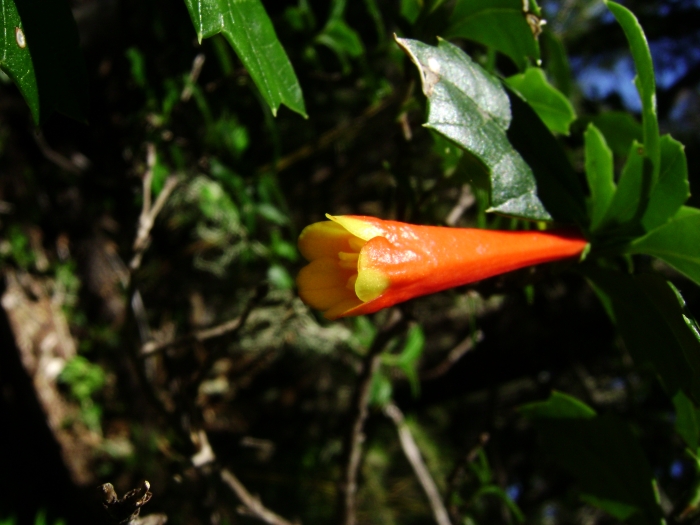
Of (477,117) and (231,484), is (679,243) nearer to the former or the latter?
(477,117)

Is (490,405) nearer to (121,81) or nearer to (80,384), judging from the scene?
(121,81)

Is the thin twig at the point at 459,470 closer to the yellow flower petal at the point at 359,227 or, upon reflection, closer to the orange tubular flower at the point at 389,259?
the orange tubular flower at the point at 389,259

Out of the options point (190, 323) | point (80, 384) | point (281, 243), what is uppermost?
point (281, 243)

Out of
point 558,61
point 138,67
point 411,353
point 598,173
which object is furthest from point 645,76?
point 411,353

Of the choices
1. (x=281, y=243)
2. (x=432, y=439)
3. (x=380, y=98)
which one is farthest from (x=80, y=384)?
(x=380, y=98)

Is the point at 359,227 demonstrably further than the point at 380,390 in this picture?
No

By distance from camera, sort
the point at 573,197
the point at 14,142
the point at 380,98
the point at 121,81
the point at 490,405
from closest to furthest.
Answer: the point at 573,197, the point at 490,405, the point at 380,98, the point at 121,81, the point at 14,142

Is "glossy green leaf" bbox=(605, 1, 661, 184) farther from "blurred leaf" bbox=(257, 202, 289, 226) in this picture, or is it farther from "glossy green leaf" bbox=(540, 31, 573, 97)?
"blurred leaf" bbox=(257, 202, 289, 226)

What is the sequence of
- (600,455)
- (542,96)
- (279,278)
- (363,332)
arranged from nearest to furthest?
1. (542,96)
2. (600,455)
3. (279,278)
4. (363,332)

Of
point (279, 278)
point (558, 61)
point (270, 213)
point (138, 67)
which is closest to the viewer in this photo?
point (558, 61)
